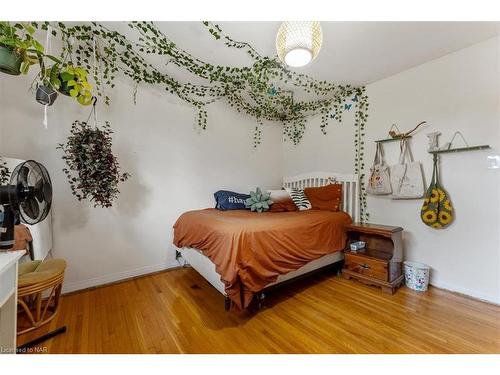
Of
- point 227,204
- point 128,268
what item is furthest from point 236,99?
point 128,268

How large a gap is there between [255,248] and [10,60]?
1.83m

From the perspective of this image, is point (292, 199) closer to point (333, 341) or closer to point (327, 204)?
point (327, 204)

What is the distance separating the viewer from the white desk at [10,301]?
3.33ft

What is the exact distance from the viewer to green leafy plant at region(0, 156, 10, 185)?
1625mm

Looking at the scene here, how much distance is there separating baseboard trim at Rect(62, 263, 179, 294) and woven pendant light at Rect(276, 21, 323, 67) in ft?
8.38

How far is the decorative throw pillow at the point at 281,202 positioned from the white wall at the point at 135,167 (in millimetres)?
645

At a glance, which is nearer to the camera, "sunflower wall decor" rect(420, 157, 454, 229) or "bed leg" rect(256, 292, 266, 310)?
"bed leg" rect(256, 292, 266, 310)

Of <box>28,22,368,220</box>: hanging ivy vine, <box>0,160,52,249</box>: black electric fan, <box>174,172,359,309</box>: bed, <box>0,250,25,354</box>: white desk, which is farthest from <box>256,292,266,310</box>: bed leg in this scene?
<box>28,22,368,220</box>: hanging ivy vine

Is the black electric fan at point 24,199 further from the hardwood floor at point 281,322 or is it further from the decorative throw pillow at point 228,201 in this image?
the decorative throw pillow at point 228,201

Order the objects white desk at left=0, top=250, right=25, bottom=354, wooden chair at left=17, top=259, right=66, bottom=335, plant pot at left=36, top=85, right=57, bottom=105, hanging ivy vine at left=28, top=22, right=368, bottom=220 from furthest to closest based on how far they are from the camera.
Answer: hanging ivy vine at left=28, top=22, right=368, bottom=220 < plant pot at left=36, top=85, right=57, bottom=105 < wooden chair at left=17, top=259, right=66, bottom=335 < white desk at left=0, top=250, right=25, bottom=354

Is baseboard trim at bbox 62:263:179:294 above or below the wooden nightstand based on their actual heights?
below

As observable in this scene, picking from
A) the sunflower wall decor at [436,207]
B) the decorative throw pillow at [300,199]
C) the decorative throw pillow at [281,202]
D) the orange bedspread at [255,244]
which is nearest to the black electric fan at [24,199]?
the orange bedspread at [255,244]

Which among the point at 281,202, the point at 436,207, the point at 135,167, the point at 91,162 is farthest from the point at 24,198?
the point at 436,207

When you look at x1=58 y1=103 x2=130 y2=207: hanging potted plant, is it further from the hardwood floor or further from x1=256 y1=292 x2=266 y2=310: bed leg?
x1=256 y1=292 x2=266 y2=310: bed leg
